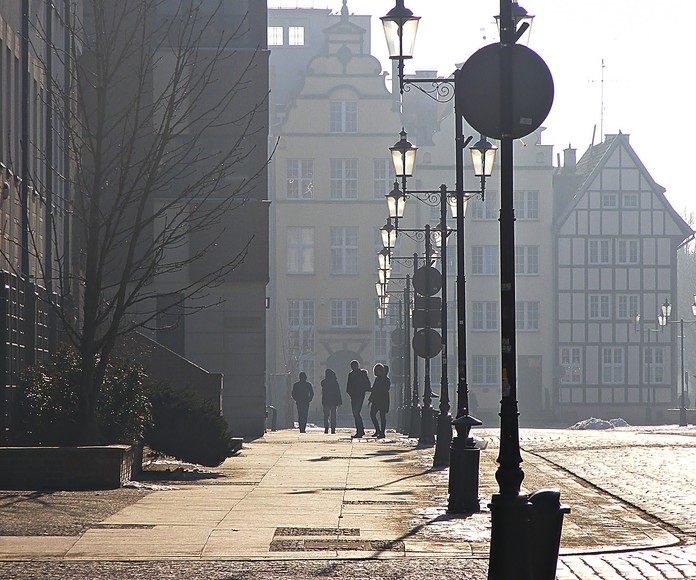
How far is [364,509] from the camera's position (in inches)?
531

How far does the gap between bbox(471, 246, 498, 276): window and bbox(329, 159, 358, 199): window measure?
7.59m

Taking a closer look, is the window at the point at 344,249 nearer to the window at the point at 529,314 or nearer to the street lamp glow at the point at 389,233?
the window at the point at 529,314

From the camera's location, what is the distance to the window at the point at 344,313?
247 ft

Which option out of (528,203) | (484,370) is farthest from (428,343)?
(528,203)

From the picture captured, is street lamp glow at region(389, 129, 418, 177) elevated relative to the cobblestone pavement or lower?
elevated

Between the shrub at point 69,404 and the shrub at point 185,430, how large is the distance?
0.82 metres

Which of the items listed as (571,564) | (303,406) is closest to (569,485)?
(571,564)

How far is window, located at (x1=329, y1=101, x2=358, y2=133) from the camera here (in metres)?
74.2

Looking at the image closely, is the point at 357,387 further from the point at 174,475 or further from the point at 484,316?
the point at 484,316

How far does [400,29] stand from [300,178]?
A: 191 ft

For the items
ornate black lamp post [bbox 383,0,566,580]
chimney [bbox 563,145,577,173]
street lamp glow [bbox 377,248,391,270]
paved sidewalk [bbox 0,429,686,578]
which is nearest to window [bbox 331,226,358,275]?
chimney [bbox 563,145,577,173]

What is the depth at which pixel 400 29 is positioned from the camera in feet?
56.5

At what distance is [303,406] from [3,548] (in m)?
34.2

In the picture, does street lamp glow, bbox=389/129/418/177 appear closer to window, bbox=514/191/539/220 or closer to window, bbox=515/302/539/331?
window, bbox=515/302/539/331
